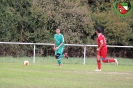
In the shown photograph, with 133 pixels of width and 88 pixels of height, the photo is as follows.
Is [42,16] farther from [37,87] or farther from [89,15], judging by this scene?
[37,87]

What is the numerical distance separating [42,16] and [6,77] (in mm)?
26157

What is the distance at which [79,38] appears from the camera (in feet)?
142

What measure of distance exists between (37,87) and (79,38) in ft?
98.4

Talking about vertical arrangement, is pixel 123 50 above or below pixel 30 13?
below

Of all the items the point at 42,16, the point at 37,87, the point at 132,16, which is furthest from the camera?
the point at 132,16

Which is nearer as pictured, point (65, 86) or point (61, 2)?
point (65, 86)

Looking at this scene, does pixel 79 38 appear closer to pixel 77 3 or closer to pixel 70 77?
pixel 77 3

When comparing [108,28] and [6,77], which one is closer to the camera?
[6,77]

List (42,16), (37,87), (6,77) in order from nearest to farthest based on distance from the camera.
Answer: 1. (37,87)
2. (6,77)
3. (42,16)

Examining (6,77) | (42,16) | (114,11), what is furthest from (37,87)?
(114,11)

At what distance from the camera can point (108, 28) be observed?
4444 cm

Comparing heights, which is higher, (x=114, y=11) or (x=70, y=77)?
(x=114, y=11)

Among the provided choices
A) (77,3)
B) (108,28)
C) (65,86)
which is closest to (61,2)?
(77,3)

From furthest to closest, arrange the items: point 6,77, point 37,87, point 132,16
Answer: point 132,16 → point 6,77 → point 37,87
